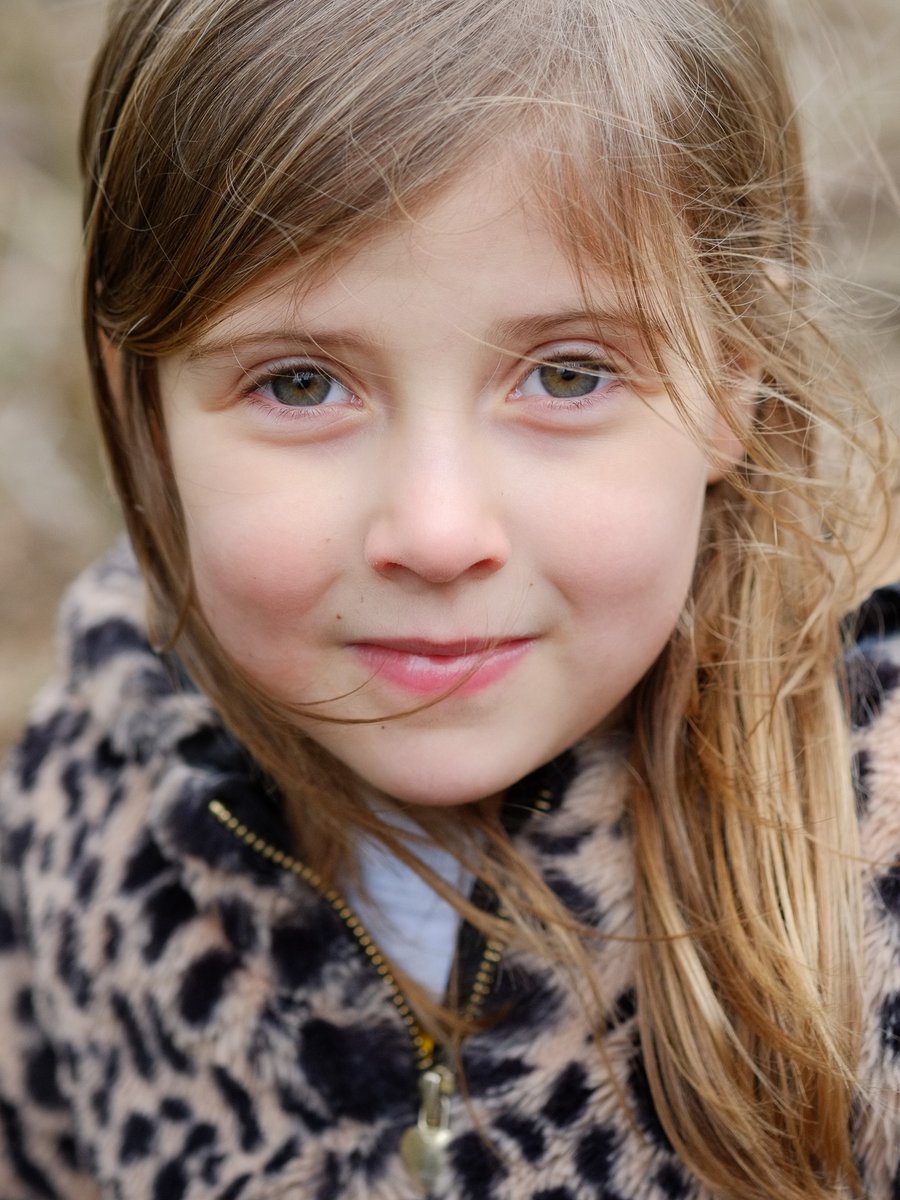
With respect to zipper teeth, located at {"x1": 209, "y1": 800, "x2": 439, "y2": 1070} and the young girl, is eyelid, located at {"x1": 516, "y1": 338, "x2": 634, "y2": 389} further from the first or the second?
zipper teeth, located at {"x1": 209, "y1": 800, "x2": 439, "y2": 1070}

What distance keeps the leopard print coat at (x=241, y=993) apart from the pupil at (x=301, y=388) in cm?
46

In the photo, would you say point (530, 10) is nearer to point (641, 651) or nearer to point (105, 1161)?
point (641, 651)

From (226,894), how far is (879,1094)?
672mm

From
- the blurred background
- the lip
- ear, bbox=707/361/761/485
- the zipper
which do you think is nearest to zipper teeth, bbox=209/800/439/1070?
the zipper

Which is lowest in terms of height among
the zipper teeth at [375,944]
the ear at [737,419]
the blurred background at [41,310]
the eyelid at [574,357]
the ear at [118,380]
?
the zipper teeth at [375,944]

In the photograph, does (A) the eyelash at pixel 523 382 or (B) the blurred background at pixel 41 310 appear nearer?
(A) the eyelash at pixel 523 382

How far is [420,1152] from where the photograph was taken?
127 centimetres

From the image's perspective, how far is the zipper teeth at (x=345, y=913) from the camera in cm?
130

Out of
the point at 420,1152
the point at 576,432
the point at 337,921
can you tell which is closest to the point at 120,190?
the point at 576,432

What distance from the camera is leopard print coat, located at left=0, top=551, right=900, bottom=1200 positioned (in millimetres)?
1206

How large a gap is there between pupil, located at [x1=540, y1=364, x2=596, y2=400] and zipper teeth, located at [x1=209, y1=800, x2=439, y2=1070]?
59cm

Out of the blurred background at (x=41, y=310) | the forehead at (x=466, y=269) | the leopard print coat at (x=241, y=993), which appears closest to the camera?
the forehead at (x=466, y=269)

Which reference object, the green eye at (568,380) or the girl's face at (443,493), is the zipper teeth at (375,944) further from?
the green eye at (568,380)

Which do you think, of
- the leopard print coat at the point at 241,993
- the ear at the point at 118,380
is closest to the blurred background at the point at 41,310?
the leopard print coat at the point at 241,993
